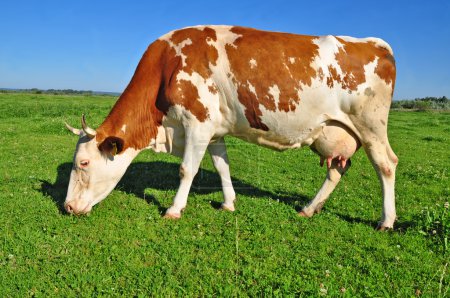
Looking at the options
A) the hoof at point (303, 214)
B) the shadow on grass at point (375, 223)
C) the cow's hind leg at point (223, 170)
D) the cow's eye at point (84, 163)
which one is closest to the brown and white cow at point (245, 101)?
the cow's eye at point (84, 163)

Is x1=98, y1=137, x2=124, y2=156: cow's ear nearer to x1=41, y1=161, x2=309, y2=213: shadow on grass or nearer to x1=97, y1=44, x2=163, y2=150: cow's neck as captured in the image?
x1=97, y1=44, x2=163, y2=150: cow's neck

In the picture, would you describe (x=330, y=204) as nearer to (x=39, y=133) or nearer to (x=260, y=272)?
(x=260, y=272)

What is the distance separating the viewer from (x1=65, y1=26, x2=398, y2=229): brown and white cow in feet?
19.8

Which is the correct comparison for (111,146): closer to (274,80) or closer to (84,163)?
(84,163)

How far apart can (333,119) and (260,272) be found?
2783 mm

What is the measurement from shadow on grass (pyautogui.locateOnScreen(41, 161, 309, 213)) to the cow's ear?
1315 mm

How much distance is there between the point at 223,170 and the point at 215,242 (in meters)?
2.00

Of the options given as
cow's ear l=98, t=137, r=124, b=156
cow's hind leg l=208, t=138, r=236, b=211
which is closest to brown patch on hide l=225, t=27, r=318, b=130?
cow's hind leg l=208, t=138, r=236, b=211

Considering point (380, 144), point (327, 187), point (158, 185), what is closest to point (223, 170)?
point (158, 185)

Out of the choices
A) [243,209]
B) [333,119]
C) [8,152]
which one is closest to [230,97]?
[333,119]

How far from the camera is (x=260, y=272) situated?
15.4 feet

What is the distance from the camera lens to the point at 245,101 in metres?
6.11

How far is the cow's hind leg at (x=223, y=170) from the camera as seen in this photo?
716cm

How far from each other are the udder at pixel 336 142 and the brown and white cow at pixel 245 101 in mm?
16
